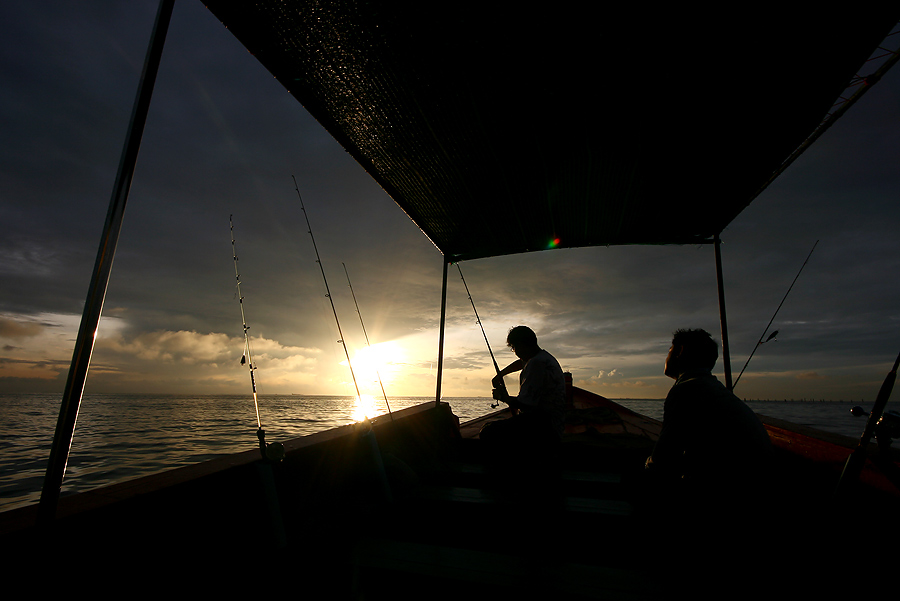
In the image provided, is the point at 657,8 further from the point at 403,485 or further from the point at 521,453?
the point at 403,485

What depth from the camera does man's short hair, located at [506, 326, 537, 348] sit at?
3.53 m

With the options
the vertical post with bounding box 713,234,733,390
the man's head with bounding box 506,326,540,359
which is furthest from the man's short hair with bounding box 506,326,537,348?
the vertical post with bounding box 713,234,733,390

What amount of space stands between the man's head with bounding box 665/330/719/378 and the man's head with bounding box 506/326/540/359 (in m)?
1.37

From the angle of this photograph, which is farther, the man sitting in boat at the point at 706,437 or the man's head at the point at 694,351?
the man's head at the point at 694,351

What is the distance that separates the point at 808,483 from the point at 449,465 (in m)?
3.11

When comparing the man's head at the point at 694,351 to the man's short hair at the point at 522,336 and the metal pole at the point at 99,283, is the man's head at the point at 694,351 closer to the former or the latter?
the man's short hair at the point at 522,336

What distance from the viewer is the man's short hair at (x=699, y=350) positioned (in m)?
2.15

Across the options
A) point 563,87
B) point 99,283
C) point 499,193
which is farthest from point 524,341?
point 99,283

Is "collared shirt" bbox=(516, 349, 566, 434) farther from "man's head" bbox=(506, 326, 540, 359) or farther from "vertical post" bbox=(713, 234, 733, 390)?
"vertical post" bbox=(713, 234, 733, 390)

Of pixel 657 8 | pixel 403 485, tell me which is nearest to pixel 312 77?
pixel 657 8

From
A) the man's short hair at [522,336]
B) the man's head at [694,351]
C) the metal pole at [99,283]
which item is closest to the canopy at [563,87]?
the metal pole at [99,283]

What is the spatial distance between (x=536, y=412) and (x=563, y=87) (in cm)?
254

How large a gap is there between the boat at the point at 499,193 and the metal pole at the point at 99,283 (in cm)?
1

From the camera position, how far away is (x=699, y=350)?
2176 millimetres
